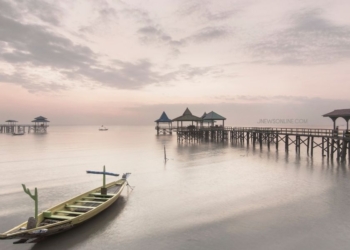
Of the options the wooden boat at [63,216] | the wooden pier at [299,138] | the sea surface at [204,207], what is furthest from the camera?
the wooden pier at [299,138]

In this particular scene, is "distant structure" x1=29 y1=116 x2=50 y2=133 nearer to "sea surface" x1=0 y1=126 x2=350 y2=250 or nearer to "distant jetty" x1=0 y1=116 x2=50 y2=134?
"distant jetty" x1=0 y1=116 x2=50 y2=134

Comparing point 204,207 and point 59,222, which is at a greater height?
point 59,222

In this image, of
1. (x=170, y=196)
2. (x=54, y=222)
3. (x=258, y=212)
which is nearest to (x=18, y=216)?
(x=54, y=222)

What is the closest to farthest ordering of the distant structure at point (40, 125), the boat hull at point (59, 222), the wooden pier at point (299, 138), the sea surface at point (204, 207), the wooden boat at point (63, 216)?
the boat hull at point (59, 222) < the wooden boat at point (63, 216) < the sea surface at point (204, 207) < the wooden pier at point (299, 138) < the distant structure at point (40, 125)

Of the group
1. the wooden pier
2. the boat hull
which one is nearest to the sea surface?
the boat hull

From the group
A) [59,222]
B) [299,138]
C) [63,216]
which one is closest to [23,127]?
[299,138]

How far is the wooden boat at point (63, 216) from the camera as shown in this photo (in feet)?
25.4

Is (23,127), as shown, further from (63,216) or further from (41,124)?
(63,216)

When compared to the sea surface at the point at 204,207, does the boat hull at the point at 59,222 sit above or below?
above

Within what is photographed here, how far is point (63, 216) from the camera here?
9469 mm

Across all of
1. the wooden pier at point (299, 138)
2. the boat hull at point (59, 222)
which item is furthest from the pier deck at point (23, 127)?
the boat hull at point (59, 222)

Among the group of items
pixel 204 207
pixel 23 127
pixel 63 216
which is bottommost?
pixel 204 207

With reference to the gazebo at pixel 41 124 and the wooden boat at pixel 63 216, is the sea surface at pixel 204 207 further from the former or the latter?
the gazebo at pixel 41 124

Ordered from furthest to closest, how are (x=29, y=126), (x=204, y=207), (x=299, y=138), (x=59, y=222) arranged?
(x=29, y=126) < (x=299, y=138) < (x=204, y=207) < (x=59, y=222)
